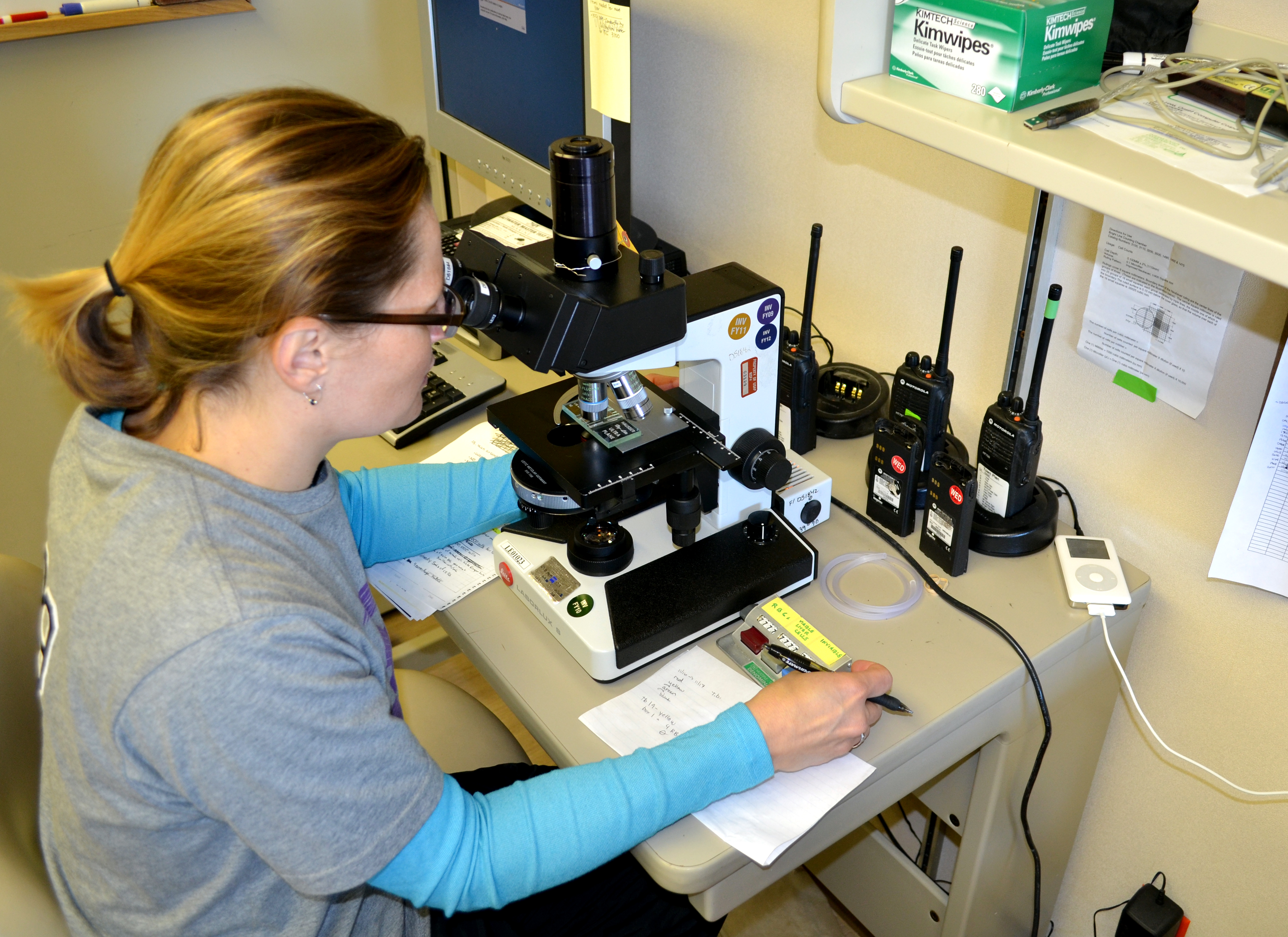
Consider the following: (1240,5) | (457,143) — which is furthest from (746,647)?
(457,143)

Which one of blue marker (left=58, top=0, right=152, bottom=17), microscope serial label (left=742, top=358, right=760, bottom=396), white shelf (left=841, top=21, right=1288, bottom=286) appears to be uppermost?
white shelf (left=841, top=21, right=1288, bottom=286)

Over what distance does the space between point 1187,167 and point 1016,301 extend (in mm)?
495

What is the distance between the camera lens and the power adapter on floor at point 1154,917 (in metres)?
1.36

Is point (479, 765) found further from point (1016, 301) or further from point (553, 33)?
point (553, 33)

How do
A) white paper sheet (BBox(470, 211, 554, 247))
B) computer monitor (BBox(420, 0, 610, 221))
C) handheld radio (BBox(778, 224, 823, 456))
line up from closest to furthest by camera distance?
handheld radio (BBox(778, 224, 823, 456)) < computer monitor (BBox(420, 0, 610, 221)) < white paper sheet (BBox(470, 211, 554, 247))

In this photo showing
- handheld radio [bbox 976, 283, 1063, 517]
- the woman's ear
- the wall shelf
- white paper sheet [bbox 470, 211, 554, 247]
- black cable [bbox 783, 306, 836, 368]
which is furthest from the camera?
the wall shelf

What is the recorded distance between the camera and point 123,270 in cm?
83

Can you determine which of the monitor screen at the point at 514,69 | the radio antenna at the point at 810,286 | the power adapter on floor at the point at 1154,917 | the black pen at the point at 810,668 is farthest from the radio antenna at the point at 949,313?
the power adapter on floor at the point at 1154,917

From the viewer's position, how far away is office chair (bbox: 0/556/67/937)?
0.84 m

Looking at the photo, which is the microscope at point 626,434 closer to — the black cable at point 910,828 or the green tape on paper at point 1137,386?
the green tape on paper at point 1137,386

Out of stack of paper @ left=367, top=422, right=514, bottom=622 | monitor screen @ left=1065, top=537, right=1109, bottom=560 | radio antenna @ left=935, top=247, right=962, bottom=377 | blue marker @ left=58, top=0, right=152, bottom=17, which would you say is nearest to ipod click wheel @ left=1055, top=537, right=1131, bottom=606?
monitor screen @ left=1065, top=537, right=1109, bottom=560

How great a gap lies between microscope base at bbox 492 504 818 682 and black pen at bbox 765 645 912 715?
0.27ft

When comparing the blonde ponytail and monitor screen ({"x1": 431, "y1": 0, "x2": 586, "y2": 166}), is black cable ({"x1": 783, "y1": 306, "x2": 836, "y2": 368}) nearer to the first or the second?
monitor screen ({"x1": 431, "y1": 0, "x2": 586, "y2": 166})

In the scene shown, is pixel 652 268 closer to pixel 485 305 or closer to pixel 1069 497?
pixel 485 305
